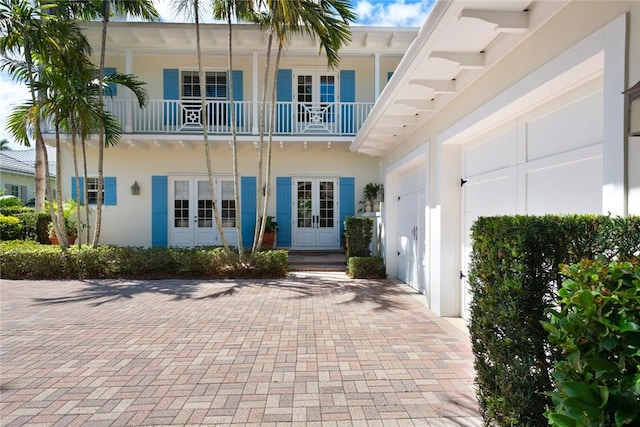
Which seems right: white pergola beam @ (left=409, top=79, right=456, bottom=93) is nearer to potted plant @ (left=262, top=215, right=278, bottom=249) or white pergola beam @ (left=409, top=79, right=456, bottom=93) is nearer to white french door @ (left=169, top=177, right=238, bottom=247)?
potted plant @ (left=262, top=215, right=278, bottom=249)

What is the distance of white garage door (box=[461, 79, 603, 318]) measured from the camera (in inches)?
107

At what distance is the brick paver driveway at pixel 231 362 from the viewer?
2770mm

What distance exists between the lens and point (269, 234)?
10820 millimetres

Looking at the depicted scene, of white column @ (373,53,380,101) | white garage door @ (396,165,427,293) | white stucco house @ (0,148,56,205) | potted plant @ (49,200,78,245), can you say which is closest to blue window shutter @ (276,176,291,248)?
white column @ (373,53,380,101)

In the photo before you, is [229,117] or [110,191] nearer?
[229,117]

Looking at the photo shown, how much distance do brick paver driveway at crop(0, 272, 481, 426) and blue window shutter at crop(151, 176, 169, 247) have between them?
512 cm

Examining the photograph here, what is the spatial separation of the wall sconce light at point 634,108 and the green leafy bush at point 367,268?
6.72 meters

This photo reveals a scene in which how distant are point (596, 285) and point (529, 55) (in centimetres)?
250

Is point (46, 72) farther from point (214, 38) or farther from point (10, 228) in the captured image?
point (10, 228)

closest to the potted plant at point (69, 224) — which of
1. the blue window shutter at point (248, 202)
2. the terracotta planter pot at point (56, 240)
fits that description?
the terracotta planter pot at point (56, 240)

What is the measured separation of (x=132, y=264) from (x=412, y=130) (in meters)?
6.86

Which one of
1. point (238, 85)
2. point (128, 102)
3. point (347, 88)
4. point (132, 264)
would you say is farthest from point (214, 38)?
point (132, 264)

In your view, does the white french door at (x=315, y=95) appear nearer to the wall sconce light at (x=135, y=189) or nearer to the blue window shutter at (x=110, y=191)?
the wall sconce light at (x=135, y=189)

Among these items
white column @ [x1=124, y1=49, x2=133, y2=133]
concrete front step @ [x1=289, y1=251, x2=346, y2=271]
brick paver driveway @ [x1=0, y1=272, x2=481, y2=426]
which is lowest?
brick paver driveway @ [x1=0, y1=272, x2=481, y2=426]
